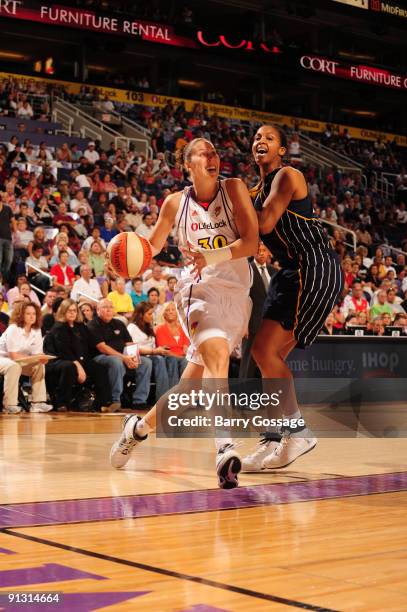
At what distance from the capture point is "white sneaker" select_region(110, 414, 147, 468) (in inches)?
205

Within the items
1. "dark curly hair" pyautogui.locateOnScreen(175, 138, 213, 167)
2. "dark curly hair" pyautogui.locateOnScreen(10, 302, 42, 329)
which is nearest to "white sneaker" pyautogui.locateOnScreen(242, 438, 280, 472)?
"dark curly hair" pyautogui.locateOnScreen(175, 138, 213, 167)

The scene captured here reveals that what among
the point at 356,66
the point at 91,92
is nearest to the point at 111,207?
the point at 91,92

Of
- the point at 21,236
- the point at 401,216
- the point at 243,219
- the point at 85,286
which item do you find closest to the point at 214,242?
the point at 243,219

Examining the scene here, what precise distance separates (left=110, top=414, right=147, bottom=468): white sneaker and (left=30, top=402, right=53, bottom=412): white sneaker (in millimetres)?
4791

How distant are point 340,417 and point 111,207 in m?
7.43

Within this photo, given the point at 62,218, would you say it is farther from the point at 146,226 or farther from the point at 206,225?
the point at 206,225

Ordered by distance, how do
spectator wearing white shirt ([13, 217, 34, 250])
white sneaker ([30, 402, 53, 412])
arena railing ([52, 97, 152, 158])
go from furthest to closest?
1. arena railing ([52, 97, 152, 158])
2. spectator wearing white shirt ([13, 217, 34, 250])
3. white sneaker ([30, 402, 53, 412])

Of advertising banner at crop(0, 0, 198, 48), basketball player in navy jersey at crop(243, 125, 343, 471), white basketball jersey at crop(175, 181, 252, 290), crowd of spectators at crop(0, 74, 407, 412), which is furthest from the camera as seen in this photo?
advertising banner at crop(0, 0, 198, 48)

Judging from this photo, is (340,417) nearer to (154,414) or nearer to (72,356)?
(72,356)

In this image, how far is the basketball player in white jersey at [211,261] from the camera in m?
4.84

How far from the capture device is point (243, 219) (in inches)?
194

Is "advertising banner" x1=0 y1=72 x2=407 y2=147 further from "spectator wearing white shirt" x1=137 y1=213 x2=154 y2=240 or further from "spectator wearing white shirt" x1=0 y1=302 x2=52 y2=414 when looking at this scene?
"spectator wearing white shirt" x1=0 y1=302 x2=52 y2=414

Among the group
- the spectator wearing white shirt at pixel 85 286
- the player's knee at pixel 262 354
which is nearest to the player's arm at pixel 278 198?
the player's knee at pixel 262 354

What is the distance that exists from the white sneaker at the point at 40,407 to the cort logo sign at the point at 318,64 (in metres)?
18.9
